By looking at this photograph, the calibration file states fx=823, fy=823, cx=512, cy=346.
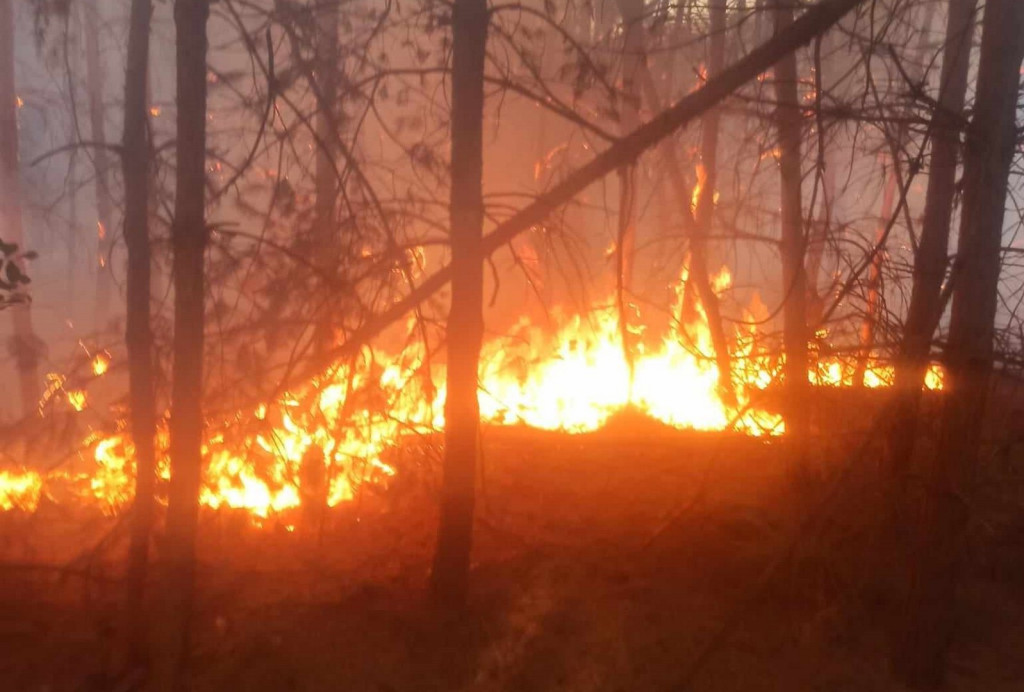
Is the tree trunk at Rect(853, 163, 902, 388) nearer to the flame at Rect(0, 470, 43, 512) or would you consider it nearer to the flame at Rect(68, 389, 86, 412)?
the flame at Rect(68, 389, 86, 412)

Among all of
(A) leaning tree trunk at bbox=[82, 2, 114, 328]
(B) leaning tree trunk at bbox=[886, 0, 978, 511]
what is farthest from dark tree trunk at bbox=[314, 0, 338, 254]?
(B) leaning tree trunk at bbox=[886, 0, 978, 511]

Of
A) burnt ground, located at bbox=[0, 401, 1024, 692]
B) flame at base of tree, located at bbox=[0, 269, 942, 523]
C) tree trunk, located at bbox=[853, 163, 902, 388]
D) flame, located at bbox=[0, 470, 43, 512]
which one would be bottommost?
burnt ground, located at bbox=[0, 401, 1024, 692]

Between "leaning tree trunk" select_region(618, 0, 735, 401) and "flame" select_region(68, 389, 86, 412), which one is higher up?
"leaning tree trunk" select_region(618, 0, 735, 401)

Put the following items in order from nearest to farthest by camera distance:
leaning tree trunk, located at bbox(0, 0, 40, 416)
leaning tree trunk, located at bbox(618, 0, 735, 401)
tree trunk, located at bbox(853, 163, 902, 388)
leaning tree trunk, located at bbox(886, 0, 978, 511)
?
1. leaning tree trunk, located at bbox(886, 0, 978, 511)
2. tree trunk, located at bbox(853, 163, 902, 388)
3. leaning tree trunk, located at bbox(618, 0, 735, 401)
4. leaning tree trunk, located at bbox(0, 0, 40, 416)

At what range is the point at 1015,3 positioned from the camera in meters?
5.07

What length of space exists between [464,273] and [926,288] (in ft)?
11.0

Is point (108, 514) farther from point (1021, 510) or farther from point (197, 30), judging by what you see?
point (1021, 510)

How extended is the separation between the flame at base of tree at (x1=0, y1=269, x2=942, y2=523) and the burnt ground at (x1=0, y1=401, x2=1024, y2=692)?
35cm

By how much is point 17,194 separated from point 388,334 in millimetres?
7170

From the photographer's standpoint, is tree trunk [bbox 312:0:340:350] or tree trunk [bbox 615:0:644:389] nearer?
tree trunk [bbox 615:0:644:389]

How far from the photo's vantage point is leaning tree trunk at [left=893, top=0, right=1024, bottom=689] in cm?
521

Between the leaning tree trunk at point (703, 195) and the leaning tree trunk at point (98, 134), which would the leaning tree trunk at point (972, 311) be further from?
the leaning tree trunk at point (98, 134)

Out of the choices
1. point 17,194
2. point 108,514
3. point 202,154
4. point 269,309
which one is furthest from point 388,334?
point 202,154

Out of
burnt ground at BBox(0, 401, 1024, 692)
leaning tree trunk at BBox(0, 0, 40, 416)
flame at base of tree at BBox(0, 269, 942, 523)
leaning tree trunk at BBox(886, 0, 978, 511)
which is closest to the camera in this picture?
leaning tree trunk at BBox(886, 0, 978, 511)
